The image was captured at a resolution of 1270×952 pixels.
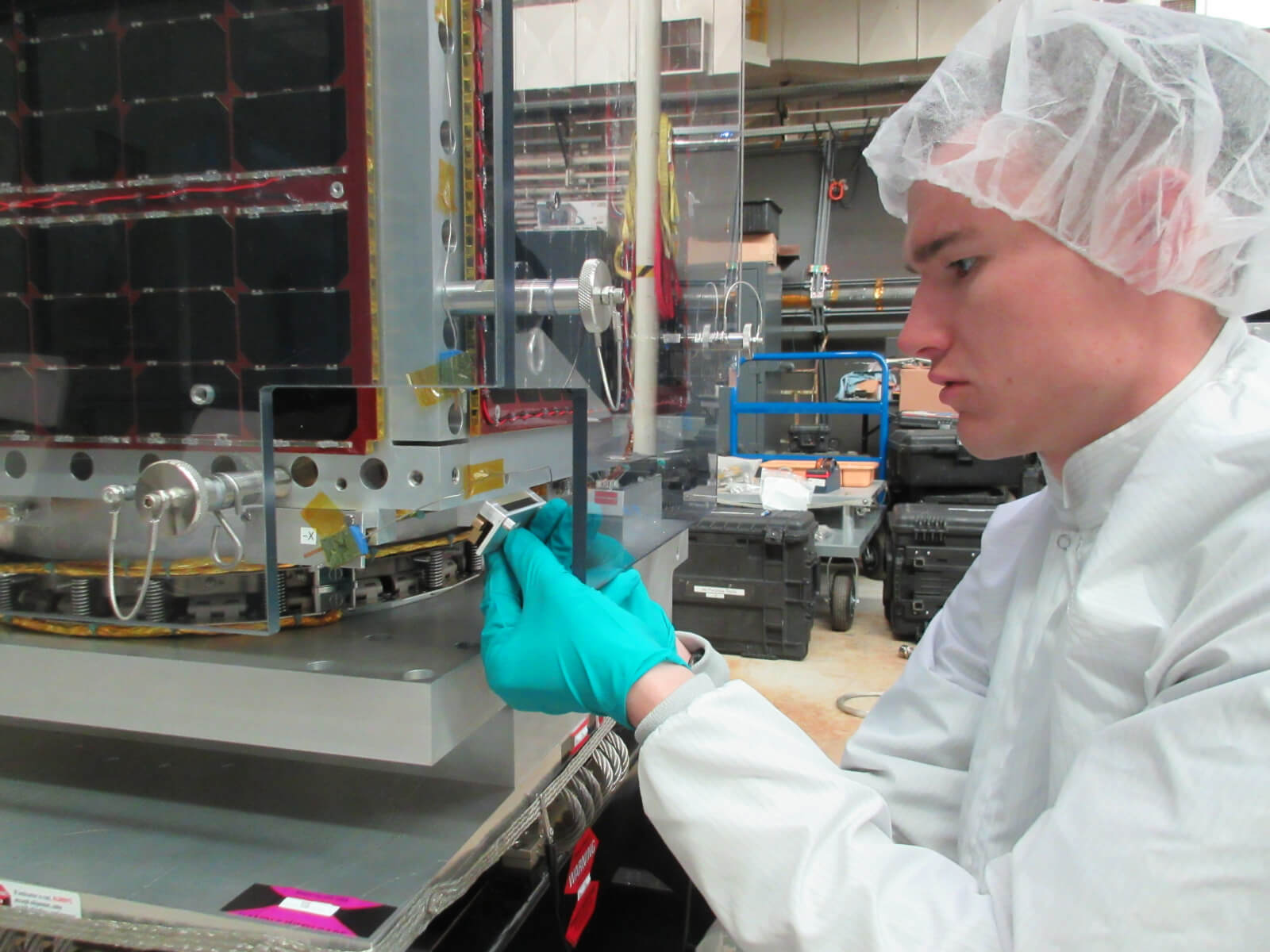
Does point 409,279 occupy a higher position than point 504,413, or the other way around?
point 409,279

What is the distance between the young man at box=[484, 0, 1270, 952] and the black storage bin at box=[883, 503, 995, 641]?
2268mm

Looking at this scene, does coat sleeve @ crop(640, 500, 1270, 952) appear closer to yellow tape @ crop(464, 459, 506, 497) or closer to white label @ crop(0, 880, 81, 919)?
yellow tape @ crop(464, 459, 506, 497)

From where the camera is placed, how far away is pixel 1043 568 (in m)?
0.83

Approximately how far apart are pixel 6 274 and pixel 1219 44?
3.34ft

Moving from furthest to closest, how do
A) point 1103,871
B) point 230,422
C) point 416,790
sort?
point 416,790 → point 230,422 → point 1103,871

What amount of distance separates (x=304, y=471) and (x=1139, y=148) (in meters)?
0.70

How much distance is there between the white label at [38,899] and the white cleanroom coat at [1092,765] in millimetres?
429

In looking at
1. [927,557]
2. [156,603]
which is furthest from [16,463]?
[927,557]

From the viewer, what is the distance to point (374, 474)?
629 millimetres

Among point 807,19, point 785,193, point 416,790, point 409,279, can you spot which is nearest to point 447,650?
point 416,790

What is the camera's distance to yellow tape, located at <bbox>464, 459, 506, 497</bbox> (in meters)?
0.66

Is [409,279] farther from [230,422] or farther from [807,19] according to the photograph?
[807,19]

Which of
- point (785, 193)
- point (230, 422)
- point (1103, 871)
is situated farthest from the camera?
point (785, 193)

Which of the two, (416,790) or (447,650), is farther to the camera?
(416,790)
